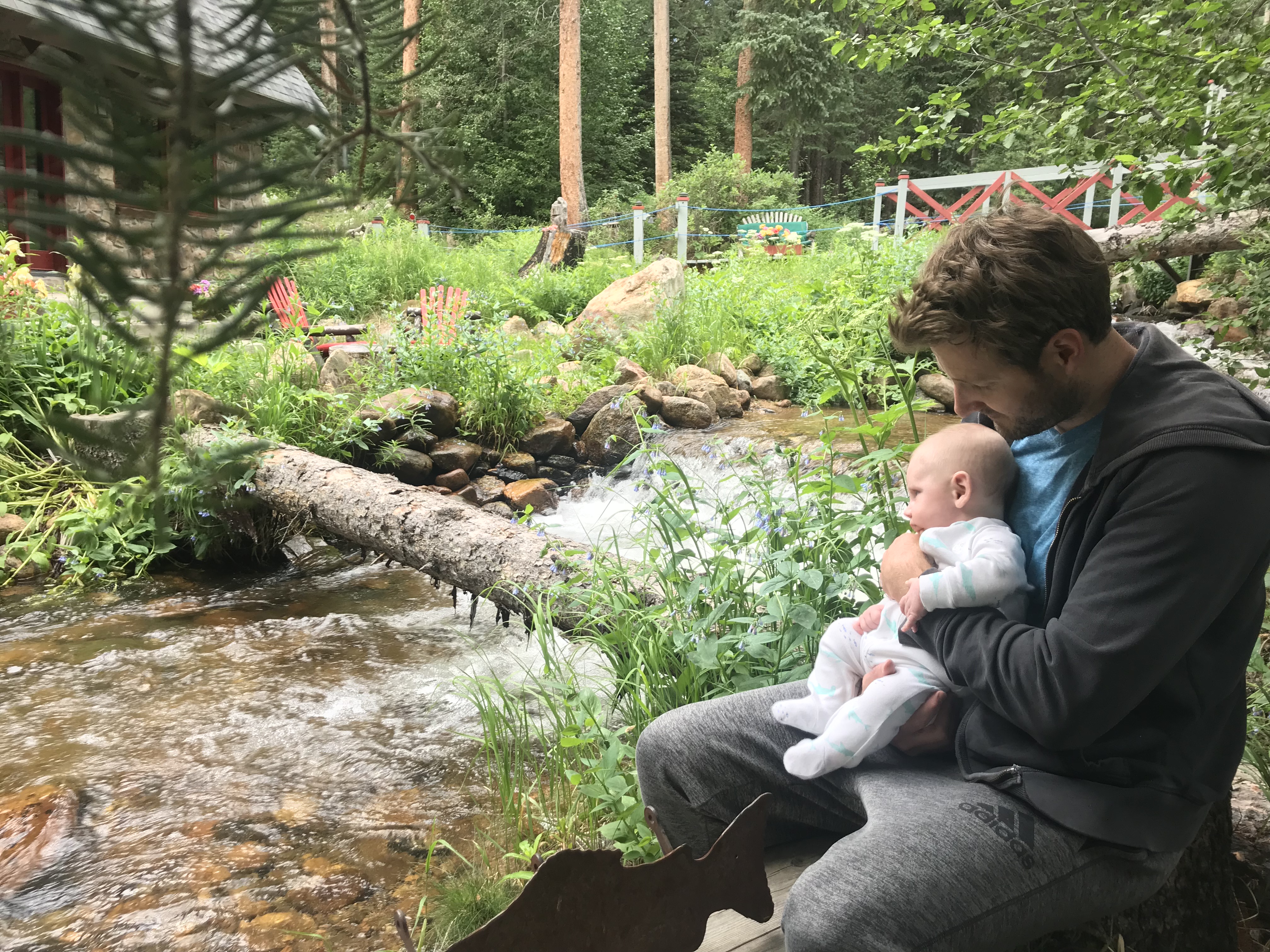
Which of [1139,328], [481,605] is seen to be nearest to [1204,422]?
[1139,328]

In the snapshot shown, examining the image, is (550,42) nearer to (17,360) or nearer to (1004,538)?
(17,360)

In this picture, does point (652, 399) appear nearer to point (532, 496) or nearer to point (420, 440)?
point (532, 496)

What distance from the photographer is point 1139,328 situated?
60.0 inches

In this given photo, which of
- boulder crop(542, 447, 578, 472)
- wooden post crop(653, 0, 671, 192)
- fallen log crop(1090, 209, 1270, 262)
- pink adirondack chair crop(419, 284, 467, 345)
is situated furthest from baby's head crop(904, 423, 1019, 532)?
wooden post crop(653, 0, 671, 192)

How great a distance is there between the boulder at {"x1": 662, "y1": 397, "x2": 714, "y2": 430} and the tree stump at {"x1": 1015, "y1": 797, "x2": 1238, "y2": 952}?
6285mm

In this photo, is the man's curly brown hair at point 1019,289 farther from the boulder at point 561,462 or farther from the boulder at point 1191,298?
the boulder at point 1191,298

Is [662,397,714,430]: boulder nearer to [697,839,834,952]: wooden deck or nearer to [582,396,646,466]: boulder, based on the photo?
[582,396,646,466]: boulder

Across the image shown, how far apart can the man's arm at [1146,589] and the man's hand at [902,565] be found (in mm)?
299

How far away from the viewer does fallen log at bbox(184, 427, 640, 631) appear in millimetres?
3225

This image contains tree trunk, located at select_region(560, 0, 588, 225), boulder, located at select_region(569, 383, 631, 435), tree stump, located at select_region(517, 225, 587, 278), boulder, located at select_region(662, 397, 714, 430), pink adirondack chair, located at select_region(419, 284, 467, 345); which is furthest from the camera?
tree trunk, located at select_region(560, 0, 588, 225)

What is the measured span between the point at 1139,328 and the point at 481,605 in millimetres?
3686

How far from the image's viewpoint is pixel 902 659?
1.56 m

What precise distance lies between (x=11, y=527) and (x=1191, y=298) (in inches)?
417

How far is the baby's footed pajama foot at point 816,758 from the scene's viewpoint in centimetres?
155
